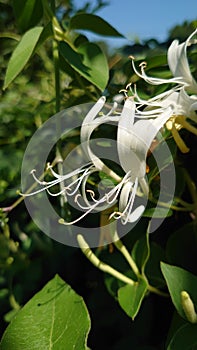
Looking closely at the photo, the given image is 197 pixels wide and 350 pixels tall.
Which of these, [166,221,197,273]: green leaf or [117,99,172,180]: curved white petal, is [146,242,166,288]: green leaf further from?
[117,99,172,180]: curved white petal

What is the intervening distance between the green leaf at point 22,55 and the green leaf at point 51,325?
8.3 inches

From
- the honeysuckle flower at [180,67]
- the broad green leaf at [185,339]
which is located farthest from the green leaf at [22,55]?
the broad green leaf at [185,339]

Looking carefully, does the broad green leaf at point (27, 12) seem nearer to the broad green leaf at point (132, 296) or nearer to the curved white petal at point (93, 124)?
the curved white petal at point (93, 124)

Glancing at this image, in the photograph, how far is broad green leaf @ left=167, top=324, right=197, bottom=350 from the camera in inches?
16.3

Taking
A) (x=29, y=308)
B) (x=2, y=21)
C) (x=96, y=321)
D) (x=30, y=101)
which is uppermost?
(x=2, y=21)

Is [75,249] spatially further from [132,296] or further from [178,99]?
[178,99]

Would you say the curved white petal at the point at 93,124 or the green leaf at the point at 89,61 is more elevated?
the green leaf at the point at 89,61

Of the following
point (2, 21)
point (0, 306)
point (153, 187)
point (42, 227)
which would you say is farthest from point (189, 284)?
point (2, 21)

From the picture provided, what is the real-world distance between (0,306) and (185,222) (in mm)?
281

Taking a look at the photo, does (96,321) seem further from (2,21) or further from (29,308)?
(2,21)

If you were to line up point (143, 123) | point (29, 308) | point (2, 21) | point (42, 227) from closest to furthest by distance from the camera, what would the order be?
point (143, 123)
point (29, 308)
point (42, 227)
point (2, 21)

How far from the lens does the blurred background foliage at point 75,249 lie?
0.55 m

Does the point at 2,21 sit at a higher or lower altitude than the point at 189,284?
higher

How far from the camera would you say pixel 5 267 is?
655 mm
